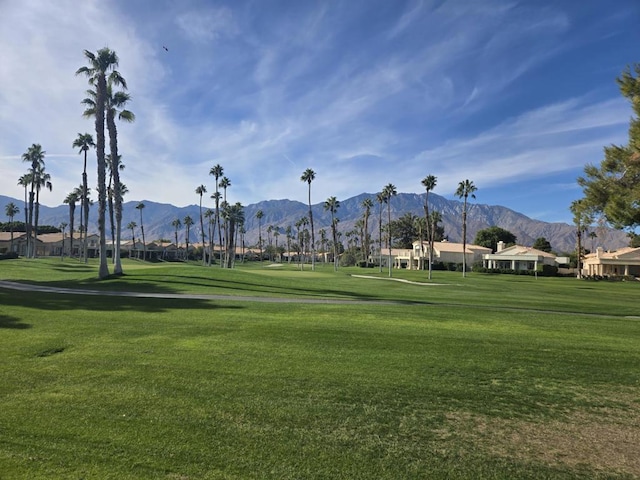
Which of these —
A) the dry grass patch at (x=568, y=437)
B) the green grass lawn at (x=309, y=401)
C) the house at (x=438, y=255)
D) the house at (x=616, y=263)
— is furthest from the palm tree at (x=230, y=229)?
the dry grass patch at (x=568, y=437)

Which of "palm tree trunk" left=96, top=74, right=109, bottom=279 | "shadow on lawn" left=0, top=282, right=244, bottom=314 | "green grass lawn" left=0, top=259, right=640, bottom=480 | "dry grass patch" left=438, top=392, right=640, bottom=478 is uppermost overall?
"palm tree trunk" left=96, top=74, right=109, bottom=279

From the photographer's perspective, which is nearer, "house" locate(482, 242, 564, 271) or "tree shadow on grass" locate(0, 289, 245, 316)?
"tree shadow on grass" locate(0, 289, 245, 316)

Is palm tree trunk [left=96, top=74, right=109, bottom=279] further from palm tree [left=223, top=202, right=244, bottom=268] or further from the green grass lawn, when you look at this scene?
palm tree [left=223, top=202, right=244, bottom=268]

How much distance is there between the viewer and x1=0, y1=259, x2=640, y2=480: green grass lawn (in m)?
5.16

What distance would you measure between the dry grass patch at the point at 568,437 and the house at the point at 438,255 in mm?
95022

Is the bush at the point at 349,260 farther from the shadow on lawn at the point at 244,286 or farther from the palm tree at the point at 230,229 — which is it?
the shadow on lawn at the point at 244,286

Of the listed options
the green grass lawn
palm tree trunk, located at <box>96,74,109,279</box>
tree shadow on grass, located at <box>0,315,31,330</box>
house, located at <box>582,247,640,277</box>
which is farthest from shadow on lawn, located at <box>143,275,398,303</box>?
house, located at <box>582,247,640,277</box>

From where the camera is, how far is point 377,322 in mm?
15359

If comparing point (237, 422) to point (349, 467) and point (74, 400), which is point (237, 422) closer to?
point (349, 467)

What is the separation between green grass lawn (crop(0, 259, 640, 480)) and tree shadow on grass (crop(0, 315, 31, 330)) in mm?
83

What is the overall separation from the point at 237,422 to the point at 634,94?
683 inches

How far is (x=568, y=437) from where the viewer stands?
6133mm

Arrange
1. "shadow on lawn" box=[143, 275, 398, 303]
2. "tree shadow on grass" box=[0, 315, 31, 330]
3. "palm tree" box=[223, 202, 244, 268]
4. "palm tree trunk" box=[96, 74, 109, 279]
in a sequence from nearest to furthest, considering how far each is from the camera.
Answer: "tree shadow on grass" box=[0, 315, 31, 330] < "shadow on lawn" box=[143, 275, 398, 303] < "palm tree trunk" box=[96, 74, 109, 279] < "palm tree" box=[223, 202, 244, 268]

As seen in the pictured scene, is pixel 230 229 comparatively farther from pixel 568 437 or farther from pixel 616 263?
pixel 568 437
